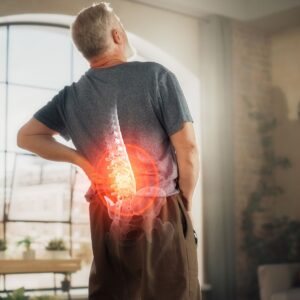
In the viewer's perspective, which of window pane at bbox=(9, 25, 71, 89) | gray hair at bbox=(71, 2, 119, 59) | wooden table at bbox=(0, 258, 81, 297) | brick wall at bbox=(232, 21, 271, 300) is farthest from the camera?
brick wall at bbox=(232, 21, 271, 300)

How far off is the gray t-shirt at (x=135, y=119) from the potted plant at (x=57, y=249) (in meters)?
3.34

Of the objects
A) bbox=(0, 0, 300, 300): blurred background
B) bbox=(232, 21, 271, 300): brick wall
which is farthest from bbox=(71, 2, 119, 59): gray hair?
bbox=(232, 21, 271, 300): brick wall

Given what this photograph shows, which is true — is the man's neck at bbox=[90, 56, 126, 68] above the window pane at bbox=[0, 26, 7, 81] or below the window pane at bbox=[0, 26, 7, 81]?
below

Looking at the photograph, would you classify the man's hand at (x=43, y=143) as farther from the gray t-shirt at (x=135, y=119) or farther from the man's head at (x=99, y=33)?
the man's head at (x=99, y=33)

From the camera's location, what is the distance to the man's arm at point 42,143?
154 cm

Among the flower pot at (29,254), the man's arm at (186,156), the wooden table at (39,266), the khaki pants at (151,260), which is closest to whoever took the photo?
the khaki pants at (151,260)

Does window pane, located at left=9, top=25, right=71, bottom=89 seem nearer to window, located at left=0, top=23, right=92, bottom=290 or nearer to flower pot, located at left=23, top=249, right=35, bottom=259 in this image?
window, located at left=0, top=23, right=92, bottom=290

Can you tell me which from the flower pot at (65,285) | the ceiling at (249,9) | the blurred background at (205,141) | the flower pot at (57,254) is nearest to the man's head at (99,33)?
the blurred background at (205,141)

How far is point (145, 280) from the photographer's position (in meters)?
1.32

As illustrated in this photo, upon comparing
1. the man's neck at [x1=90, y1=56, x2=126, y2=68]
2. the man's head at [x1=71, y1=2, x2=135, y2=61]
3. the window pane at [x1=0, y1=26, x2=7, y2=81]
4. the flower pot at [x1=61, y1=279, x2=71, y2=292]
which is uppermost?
the window pane at [x1=0, y1=26, x2=7, y2=81]

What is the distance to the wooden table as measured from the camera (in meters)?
4.36

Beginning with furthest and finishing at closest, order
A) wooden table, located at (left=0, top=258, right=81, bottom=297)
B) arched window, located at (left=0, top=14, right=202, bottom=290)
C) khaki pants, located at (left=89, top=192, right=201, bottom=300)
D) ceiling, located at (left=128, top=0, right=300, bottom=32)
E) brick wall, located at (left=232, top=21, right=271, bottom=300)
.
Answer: brick wall, located at (left=232, top=21, right=271, bottom=300), ceiling, located at (left=128, top=0, right=300, bottom=32), arched window, located at (left=0, top=14, right=202, bottom=290), wooden table, located at (left=0, top=258, right=81, bottom=297), khaki pants, located at (left=89, top=192, right=201, bottom=300)

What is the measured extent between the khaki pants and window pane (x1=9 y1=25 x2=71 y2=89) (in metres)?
3.79

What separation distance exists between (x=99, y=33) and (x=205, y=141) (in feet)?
13.6
